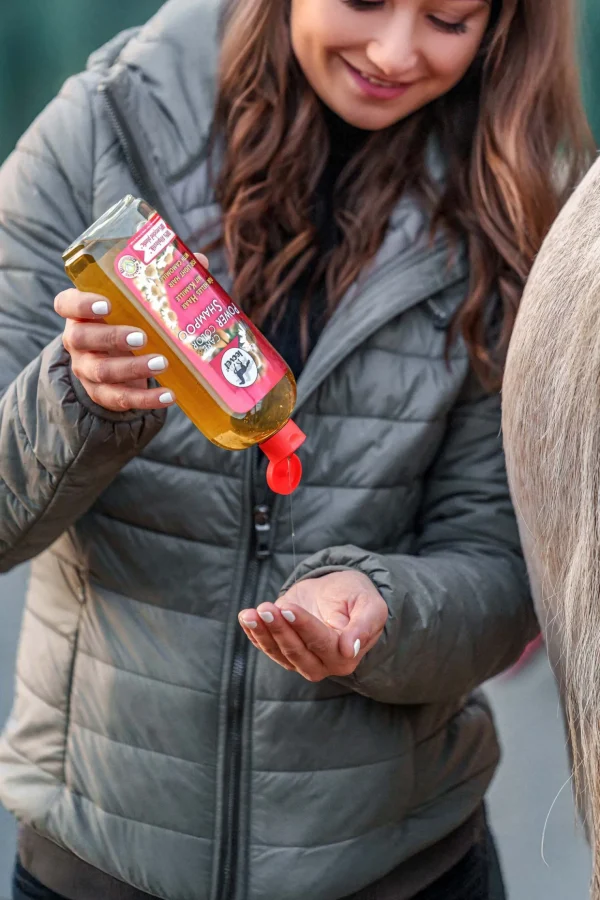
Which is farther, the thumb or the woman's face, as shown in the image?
the woman's face

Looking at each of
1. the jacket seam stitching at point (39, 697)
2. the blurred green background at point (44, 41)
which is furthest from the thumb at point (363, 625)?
the blurred green background at point (44, 41)

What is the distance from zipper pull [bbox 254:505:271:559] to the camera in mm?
1414

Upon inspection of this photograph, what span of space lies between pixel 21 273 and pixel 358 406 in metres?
0.44

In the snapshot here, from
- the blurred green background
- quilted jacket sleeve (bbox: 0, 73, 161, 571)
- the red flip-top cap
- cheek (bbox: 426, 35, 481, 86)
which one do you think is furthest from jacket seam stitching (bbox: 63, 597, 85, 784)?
the blurred green background

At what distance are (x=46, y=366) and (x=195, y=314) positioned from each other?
0.19m

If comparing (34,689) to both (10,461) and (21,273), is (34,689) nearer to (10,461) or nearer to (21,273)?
(10,461)

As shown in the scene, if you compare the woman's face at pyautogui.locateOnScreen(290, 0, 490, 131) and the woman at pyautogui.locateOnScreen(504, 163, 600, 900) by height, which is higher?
the woman's face at pyautogui.locateOnScreen(290, 0, 490, 131)

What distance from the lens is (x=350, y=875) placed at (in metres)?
1.46

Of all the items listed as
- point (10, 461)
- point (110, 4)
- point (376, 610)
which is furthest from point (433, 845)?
point (110, 4)

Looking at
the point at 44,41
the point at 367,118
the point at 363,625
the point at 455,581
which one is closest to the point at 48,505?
the point at 363,625

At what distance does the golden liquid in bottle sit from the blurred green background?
2.05 metres

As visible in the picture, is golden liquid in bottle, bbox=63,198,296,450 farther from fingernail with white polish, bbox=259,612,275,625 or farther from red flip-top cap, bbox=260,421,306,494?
fingernail with white polish, bbox=259,612,275,625

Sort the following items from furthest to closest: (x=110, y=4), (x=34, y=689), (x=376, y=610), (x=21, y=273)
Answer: (x=110, y=4) → (x=34, y=689) → (x=21, y=273) → (x=376, y=610)

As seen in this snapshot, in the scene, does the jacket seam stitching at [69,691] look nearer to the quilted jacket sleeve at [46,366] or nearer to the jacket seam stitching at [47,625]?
the jacket seam stitching at [47,625]
